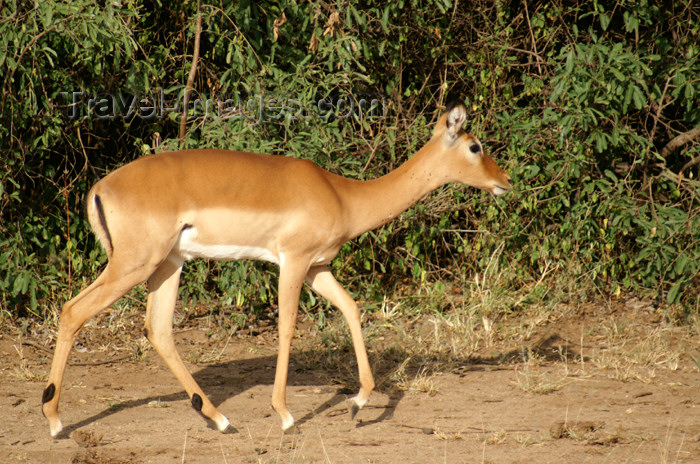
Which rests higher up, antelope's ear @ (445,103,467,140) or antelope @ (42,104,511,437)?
antelope's ear @ (445,103,467,140)

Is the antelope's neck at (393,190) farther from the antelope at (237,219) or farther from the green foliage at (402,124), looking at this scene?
the green foliage at (402,124)

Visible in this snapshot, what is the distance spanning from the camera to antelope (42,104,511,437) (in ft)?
15.2

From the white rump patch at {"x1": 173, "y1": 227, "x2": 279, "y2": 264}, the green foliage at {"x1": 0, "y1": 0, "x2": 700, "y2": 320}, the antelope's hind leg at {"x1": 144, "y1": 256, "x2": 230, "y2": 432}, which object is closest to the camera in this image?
the white rump patch at {"x1": 173, "y1": 227, "x2": 279, "y2": 264}

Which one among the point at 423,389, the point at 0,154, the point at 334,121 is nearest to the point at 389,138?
the point at 334,121

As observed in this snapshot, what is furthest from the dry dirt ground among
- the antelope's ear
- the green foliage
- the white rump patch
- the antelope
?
the antelope's ear

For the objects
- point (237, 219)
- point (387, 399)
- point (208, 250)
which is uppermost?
point (237, 219)

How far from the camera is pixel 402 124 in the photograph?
7.42 m

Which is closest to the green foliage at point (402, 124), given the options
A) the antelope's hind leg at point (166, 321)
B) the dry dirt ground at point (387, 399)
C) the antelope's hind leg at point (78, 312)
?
the dry dirt ground at point (387, 399)

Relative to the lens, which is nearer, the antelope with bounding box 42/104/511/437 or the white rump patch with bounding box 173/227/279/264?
the antelope with bounding box 42/104/511/437

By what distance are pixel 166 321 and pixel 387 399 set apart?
1447mm

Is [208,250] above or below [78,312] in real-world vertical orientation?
above

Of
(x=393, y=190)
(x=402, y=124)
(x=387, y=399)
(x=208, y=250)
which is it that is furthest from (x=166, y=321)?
(x=402, y=124)

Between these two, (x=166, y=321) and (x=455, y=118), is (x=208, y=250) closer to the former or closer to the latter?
(x=166, y=321)

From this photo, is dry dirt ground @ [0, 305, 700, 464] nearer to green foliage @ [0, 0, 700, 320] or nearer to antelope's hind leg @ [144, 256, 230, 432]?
antelope's hind leg @ [144, 256, 230, 432]
